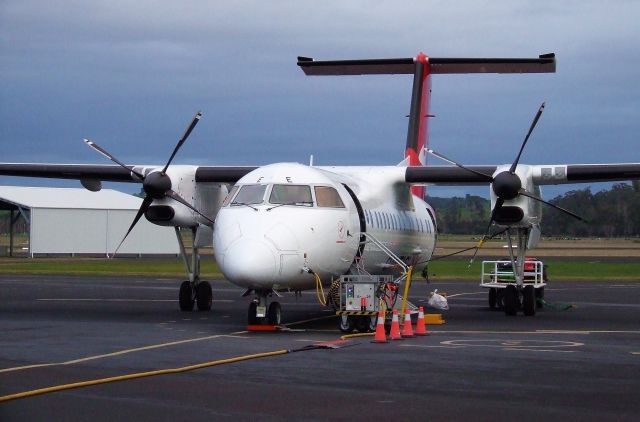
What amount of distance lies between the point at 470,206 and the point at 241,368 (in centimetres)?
9044

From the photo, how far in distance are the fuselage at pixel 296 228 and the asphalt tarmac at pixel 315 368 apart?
111 cm

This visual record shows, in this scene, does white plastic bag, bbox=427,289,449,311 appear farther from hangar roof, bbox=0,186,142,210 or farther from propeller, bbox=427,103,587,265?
hangar roof, bbox=0,186,142,210

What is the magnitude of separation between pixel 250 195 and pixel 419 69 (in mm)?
11944

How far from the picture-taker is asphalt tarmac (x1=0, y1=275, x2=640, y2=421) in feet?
31.5

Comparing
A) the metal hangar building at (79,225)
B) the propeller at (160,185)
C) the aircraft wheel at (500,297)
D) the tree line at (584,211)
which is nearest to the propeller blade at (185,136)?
the propeller at (160,185)

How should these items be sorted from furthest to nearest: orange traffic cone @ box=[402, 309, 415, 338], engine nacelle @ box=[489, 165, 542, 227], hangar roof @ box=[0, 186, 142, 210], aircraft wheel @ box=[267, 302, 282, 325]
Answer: hangar roof @ box=[0, 186, 142, 210]
engine nacelle @ box=[489, 165, 542, 227]
aircraft wheel @ box=[267, 302, 282, 325]
orange traffic cone @ box=[402, 309, 415, 338]

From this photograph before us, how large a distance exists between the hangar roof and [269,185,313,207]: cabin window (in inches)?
2142

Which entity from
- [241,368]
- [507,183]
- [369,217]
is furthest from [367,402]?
[507,183]

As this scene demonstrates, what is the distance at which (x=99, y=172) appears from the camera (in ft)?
86.7

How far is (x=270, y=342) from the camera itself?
16.1m

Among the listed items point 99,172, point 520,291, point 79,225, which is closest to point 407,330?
point 520,291

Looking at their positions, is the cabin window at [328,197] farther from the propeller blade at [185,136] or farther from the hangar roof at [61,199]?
the hangar roof at [61,199]

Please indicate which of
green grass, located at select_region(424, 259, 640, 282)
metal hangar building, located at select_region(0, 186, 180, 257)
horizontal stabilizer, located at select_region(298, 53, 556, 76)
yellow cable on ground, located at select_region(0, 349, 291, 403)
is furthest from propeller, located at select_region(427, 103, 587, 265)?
metal hangar building, located at select_region(0, 186, 180, 257)

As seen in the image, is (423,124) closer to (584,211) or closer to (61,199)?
(61,199)
